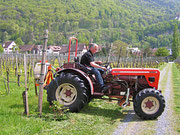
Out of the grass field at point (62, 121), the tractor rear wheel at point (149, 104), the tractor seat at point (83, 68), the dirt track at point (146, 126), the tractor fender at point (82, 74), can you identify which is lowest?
the dirt track at point (146, 126)

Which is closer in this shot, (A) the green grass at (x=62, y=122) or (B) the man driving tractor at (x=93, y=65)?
(A) the green grass at (x=62, y=122)

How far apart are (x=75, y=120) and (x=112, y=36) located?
165m

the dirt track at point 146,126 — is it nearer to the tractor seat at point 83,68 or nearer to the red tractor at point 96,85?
the red tractor at point 96,85

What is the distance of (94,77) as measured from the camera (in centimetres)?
609

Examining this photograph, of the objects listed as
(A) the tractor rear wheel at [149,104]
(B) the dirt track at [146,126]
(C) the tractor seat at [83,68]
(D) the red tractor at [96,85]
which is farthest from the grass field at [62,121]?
(C) the tractor seat at [83,68]

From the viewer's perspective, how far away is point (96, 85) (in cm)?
610

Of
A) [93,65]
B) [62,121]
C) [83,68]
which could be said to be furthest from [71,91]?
[62,121]

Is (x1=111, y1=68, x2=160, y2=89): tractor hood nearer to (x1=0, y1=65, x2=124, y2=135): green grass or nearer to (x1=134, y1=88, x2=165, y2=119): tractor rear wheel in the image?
(x1=134, y1=88, x2=165, y2=119): tractor rear wheel

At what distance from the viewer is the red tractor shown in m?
5.73

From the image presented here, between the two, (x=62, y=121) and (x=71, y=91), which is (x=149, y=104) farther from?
(x=62, y=121)

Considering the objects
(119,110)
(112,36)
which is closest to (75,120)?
(119,110)

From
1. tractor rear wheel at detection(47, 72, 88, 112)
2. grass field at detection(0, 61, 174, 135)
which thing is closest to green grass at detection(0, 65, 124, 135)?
grass field at detection(0, 61, 174, 135)

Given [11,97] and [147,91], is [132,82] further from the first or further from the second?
[11,97]

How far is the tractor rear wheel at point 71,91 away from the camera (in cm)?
574
